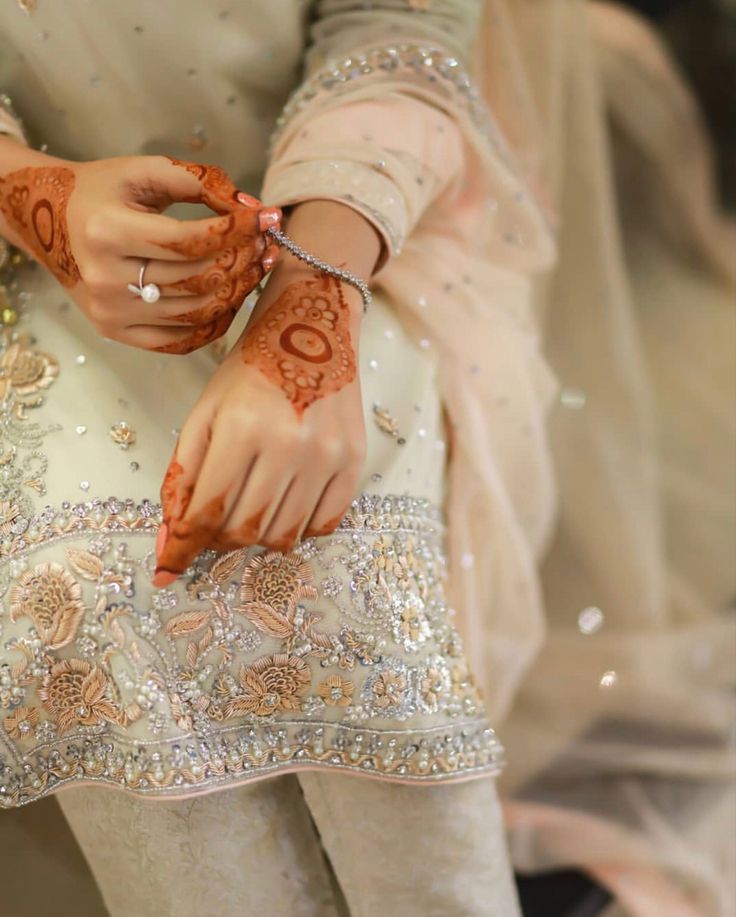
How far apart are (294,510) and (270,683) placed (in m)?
0.11

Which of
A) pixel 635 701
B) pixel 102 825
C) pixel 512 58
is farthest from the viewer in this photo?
pixel 635 701

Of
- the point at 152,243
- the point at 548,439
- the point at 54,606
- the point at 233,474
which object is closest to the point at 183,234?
the point at 152,243

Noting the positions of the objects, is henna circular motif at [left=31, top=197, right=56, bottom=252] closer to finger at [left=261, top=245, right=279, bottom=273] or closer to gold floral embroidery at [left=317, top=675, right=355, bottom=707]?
finger at [left=261, top=245, right=279, bottom=273]

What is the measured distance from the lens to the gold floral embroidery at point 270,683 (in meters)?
0.48

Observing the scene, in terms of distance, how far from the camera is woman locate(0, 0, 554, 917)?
438 millimetres

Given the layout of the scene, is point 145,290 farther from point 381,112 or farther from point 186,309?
point 381,112

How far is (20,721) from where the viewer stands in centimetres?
48

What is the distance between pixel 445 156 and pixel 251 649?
37cm

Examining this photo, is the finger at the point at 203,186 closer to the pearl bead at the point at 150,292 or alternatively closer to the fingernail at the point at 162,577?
the pearl bead at the point at 150,292

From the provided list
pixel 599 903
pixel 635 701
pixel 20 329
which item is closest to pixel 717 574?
pixel 635 701

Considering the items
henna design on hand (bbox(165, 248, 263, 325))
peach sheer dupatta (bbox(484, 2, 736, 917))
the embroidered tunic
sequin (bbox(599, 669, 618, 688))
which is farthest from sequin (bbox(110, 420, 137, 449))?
sequin (bbox(599, 669, 618, 688))

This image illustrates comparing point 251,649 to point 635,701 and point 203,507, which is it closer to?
point 203,507

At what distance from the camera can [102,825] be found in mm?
528

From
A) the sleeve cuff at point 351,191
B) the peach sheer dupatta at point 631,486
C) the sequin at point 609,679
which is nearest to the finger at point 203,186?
the sleeve cuff at point 351,191
